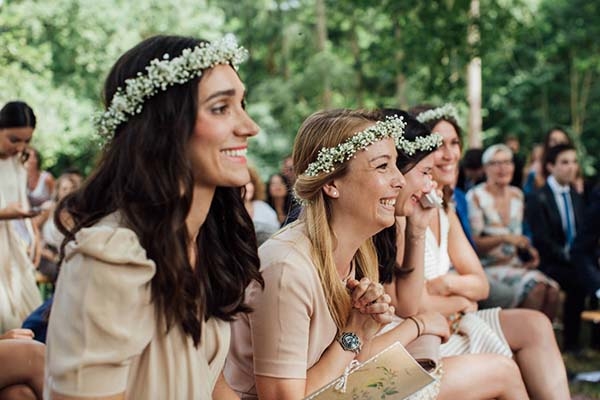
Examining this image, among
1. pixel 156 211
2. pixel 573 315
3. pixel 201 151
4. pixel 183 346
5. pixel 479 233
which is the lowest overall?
pixel 573 315

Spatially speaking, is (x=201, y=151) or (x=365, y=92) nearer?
(x=201, y=151)

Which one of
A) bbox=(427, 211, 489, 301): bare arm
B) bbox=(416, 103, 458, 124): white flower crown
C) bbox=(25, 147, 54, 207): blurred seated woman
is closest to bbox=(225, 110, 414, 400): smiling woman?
bbox=(427, 211, 489, 301): bare arm

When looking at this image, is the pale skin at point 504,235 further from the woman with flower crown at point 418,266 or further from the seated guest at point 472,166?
the woman with flower crown at point 418,266

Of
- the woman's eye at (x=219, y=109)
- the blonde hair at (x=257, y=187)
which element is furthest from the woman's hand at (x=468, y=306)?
the blonde hair at (x=257, y=187)

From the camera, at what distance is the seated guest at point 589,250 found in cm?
676

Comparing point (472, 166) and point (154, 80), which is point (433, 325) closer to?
point (154, 80)

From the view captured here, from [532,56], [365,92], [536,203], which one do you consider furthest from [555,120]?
[536,203]

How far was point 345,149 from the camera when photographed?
10.2ft

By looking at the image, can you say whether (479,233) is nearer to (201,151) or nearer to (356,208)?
(356,208)

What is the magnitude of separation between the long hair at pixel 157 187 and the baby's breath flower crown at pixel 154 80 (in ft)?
0.07

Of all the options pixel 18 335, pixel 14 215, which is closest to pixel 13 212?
pixel 14 215

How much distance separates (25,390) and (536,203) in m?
5.48

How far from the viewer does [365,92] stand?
79.6 feet

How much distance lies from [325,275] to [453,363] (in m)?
0.82
